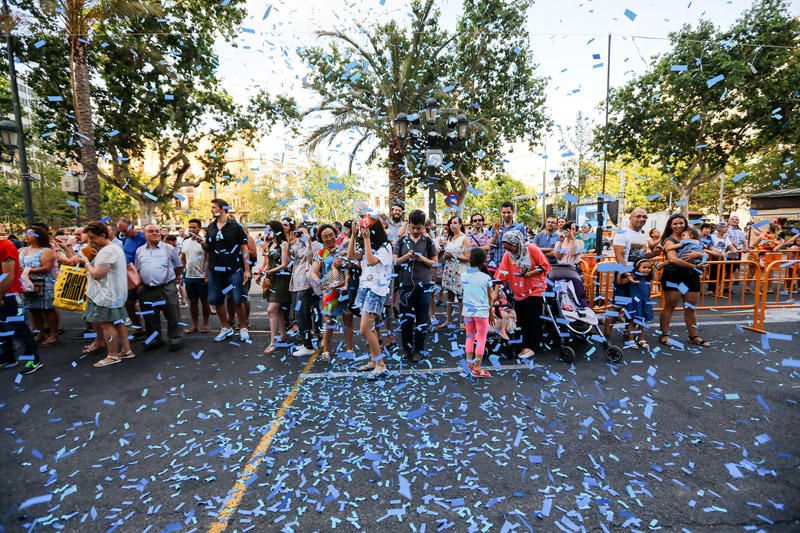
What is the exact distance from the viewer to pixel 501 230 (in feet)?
24.2

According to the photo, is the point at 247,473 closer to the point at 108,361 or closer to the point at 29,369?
the point at 108,361

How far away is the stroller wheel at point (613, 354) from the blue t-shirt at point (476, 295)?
1687 millimetres

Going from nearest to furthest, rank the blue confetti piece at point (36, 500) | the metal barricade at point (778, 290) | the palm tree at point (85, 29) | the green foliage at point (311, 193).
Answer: the blue confetti piece at point (36, 500) < the metal barricade at point (778, 290) < the palm tree at point (85, 29) < the green foliage at point (311, 193)

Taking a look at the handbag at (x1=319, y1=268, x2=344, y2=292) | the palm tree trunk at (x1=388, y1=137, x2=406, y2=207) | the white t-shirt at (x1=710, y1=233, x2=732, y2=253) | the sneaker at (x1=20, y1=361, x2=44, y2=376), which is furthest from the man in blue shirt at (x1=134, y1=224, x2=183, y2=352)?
the white t-shirt at (x1=710, y1=233, x2=732, y2=253)

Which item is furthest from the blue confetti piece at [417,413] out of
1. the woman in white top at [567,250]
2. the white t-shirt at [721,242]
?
the white t-shirt at [721,242]

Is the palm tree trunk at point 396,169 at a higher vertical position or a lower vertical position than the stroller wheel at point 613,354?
higher

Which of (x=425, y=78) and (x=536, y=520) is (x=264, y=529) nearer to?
(x=536, y=520)

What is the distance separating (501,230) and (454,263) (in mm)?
1202

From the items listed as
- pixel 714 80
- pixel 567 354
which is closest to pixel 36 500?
pixel 567 354

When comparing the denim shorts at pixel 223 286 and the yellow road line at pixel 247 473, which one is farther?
the denim shorts at pixel 223 286

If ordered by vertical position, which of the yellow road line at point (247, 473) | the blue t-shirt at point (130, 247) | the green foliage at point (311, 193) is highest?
the green foliage at point (311, 193)

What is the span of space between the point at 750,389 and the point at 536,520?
3.33m

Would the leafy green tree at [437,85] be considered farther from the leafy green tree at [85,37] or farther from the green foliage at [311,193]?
A: the green foliage at [311,193]

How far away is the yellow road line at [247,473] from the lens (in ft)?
8.08
